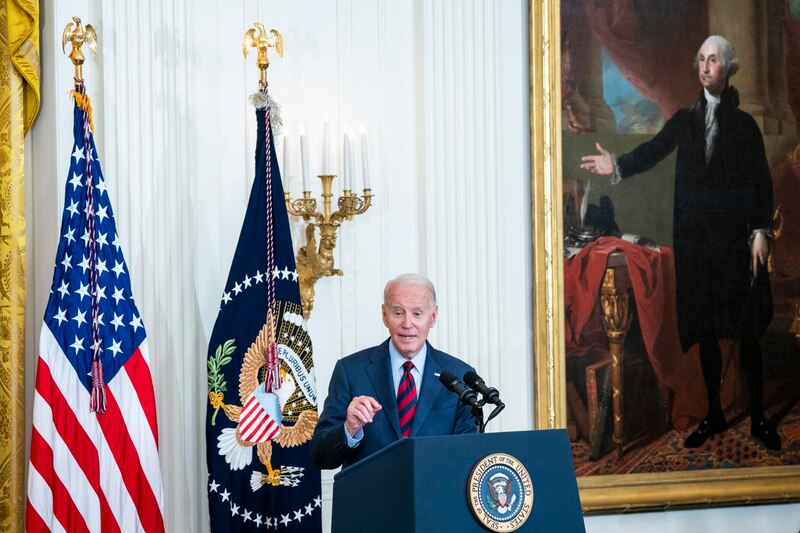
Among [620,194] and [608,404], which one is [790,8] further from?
[608,404]

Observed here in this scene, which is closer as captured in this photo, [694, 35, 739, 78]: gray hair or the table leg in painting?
the table leg in painting

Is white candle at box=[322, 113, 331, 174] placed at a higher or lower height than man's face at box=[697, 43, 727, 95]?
Answer: lower

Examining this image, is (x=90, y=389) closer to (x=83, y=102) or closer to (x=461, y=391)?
(x=83, y=102)

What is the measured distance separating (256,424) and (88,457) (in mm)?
791

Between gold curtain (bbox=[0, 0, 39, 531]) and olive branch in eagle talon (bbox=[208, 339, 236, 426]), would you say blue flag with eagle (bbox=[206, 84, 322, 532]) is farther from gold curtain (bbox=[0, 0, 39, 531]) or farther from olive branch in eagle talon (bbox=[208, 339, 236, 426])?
gold curtain (bbox=[0, 0, 39, 531])

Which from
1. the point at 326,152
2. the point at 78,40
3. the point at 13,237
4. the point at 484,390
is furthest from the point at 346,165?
the point at 484,390

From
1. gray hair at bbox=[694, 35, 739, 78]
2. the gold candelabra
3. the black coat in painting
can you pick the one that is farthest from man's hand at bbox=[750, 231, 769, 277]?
the gold candelabra

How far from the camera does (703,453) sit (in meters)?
5.96

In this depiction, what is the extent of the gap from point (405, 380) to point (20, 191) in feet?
7.46

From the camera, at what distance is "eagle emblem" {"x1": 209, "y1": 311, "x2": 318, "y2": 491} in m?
4.93

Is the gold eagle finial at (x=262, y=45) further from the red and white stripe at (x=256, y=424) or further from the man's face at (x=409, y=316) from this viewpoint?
the red and white stripe at (x=256, y=424)

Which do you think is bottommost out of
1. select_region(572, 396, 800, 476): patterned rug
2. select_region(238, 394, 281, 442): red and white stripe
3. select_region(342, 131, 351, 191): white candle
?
select_region(572, 396, 800, 476): patterned rug

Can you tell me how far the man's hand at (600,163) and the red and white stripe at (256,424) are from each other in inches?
92.2

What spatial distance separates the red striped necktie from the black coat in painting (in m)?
2.38
